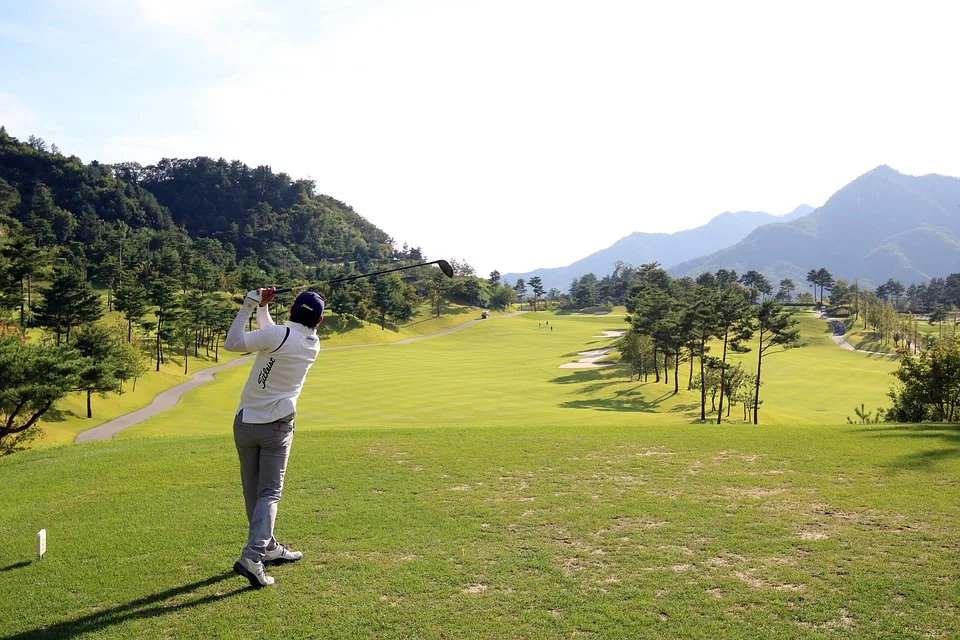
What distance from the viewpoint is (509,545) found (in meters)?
7.53

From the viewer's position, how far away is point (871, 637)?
5.35m

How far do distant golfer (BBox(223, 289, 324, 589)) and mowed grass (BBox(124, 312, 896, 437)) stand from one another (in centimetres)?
1947

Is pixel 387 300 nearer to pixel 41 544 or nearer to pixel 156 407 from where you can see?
pixel 156 407

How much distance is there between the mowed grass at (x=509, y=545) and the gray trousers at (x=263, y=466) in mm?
656

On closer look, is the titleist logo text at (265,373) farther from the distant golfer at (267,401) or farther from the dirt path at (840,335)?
the dirt path at (840,335)

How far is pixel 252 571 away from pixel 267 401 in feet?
5.92

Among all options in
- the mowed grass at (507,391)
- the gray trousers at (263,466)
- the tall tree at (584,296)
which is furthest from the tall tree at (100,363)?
the tall tree at (584,296)

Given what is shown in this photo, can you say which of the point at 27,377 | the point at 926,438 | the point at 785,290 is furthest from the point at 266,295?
A: the point at 785,290

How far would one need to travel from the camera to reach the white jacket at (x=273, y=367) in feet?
21.5

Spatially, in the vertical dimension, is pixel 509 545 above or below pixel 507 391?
above

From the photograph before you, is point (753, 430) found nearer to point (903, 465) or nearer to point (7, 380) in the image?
point (903, 465)

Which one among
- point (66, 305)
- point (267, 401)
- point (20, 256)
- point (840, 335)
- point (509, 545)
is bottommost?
point (840, 335)

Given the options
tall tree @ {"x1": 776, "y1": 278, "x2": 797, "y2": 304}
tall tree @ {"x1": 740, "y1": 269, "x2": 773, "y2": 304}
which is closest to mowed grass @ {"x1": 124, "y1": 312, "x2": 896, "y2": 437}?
tall tree @ {"x1": 740, "y1": 269, "x2": 773, "y2": 304}

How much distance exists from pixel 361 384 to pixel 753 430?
147ft
